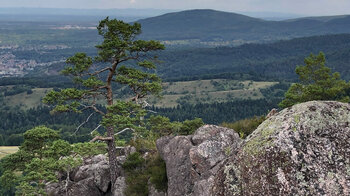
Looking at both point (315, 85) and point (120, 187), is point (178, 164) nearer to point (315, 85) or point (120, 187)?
point (120, 187)

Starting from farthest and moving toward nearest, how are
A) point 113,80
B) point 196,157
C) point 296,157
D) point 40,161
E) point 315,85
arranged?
point 315,85 → point 113,80 → point 40,161 → point 196,157 → point 296,157

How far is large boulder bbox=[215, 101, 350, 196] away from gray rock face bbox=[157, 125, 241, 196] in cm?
855

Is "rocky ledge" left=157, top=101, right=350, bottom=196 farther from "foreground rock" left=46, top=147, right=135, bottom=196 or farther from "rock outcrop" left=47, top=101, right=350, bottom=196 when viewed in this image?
"foreground rock" left=46, top=147, right=135, bottom=196

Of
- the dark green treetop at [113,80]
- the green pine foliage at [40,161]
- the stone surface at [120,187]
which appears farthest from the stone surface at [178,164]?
the green pine foliage at [40,161]

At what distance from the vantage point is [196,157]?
2108cm

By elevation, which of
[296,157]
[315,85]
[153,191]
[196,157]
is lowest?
[153,191]

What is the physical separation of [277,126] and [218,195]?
254 cm

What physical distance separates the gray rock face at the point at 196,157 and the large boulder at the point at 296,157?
8554mm

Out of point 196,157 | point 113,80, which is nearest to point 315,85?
point 113,80

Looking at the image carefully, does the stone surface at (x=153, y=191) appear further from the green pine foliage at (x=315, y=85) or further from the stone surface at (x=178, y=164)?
the green pine foliage at (x=315, y=85)

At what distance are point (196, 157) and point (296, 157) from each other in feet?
39.4

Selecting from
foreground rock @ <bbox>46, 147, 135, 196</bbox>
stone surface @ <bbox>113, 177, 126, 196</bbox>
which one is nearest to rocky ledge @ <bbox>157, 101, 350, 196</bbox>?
stone surface @ <bbox>113, 177, 126, 196</bbox>

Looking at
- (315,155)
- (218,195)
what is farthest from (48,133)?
(315,155)

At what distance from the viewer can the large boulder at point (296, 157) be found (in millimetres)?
9180
